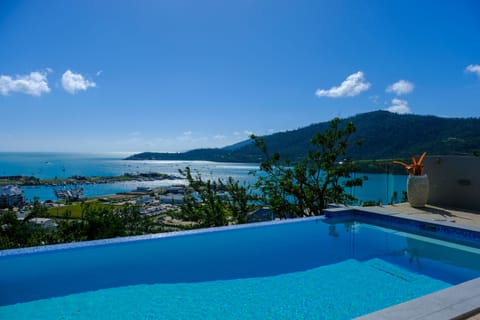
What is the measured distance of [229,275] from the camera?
3.72 meters

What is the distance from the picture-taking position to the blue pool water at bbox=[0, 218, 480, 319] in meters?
2.93

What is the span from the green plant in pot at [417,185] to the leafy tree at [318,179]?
39.9 inches

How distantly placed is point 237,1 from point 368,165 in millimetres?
5580

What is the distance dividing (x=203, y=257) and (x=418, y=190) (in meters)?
4.89

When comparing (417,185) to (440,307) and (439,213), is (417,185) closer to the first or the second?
(439,213)

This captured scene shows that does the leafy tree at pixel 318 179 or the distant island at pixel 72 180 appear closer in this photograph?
the leafy tree at pixel 318 179

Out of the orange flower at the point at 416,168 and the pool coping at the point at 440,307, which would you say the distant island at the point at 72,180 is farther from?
the pool coping at the point at 440,307

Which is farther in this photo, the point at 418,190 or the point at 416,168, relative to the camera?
the point at 416,168

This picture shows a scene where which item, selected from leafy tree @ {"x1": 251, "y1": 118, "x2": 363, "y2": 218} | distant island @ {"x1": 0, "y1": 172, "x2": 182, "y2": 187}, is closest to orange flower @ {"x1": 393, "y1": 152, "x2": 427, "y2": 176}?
leafy tree @ {"x1": 251, "y1": 118, "x2": 363, "y2": 218}

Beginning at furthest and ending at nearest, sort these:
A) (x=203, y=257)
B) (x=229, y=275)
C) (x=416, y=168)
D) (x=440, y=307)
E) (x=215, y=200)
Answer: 1. (x=215, y=200)
2. (x=416, y=168)
3. (x=203, y=257)
4. (x=229, y=275)
5. (x=440, y=307)

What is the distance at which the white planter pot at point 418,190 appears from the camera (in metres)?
6.32

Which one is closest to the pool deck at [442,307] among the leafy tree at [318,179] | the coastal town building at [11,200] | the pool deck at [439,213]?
the pool deck at [439,213]

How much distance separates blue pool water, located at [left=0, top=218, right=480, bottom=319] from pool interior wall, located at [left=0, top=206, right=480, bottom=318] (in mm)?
12

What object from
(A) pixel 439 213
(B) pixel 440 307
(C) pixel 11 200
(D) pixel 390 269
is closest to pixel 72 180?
(C) pixel 11 200
